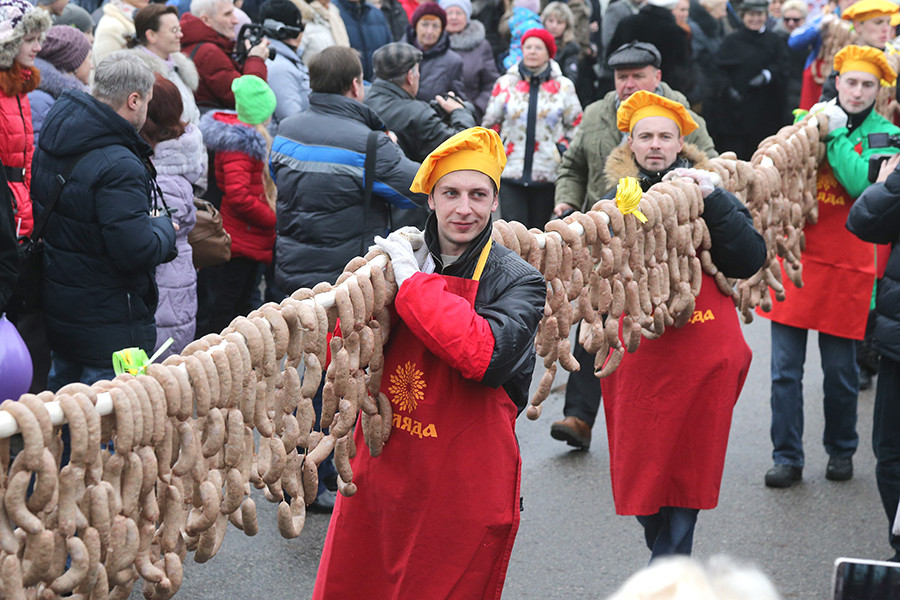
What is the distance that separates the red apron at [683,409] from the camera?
4.04 meters

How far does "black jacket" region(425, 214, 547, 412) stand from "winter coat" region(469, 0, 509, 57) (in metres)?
8.47

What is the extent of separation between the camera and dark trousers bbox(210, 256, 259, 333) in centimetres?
637

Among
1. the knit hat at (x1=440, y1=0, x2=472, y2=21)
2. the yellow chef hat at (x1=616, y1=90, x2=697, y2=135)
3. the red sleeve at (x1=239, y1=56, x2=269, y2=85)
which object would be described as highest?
the yellow chef hat at (x1=616, y1=90, x2=697, y2=135)

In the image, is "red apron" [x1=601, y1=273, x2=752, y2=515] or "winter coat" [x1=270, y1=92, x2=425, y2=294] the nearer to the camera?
"red apron" [x1=601, y1=273, x2=752, y2=515]

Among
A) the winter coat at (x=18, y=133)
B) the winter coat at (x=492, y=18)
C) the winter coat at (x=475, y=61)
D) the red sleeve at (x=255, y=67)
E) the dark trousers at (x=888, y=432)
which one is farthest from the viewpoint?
the winter coat at (x=492, y=18)

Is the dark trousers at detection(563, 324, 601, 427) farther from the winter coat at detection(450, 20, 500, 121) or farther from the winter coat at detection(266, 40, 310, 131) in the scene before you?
the winter coat at detection(450, 20, 500, 121)

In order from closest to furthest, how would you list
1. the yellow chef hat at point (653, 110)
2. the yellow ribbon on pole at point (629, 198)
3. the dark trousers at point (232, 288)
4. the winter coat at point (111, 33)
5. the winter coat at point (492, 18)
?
1. the yellow ribbon on pole at point (629, 198)
2. the yellow chef hat at point (653, 110)
3. the dark trousers at point (232, 288)
4. the winter coat at point (111, 33)
5. the winter coat at point (492, 18)

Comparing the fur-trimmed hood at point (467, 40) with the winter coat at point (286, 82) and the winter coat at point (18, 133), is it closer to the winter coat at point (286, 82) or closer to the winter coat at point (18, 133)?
the winter coat at point (286, 82)

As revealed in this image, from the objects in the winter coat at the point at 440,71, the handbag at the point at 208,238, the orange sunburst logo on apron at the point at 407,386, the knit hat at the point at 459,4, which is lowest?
the handbag at the point at 208,238

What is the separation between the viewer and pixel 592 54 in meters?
10.8

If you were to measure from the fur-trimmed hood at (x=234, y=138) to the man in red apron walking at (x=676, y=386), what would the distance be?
97.2 inches

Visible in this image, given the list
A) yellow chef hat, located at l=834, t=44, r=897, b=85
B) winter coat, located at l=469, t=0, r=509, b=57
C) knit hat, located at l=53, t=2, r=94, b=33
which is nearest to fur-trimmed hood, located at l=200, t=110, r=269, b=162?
knit hat, located at l=53, t=2, r=94, b=33

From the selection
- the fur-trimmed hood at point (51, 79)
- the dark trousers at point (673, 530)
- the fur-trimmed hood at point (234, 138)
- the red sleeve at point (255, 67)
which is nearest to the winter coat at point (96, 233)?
the fur-trimmed hood at point (51, 79)

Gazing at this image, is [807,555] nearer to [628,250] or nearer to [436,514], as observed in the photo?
[628,250]
